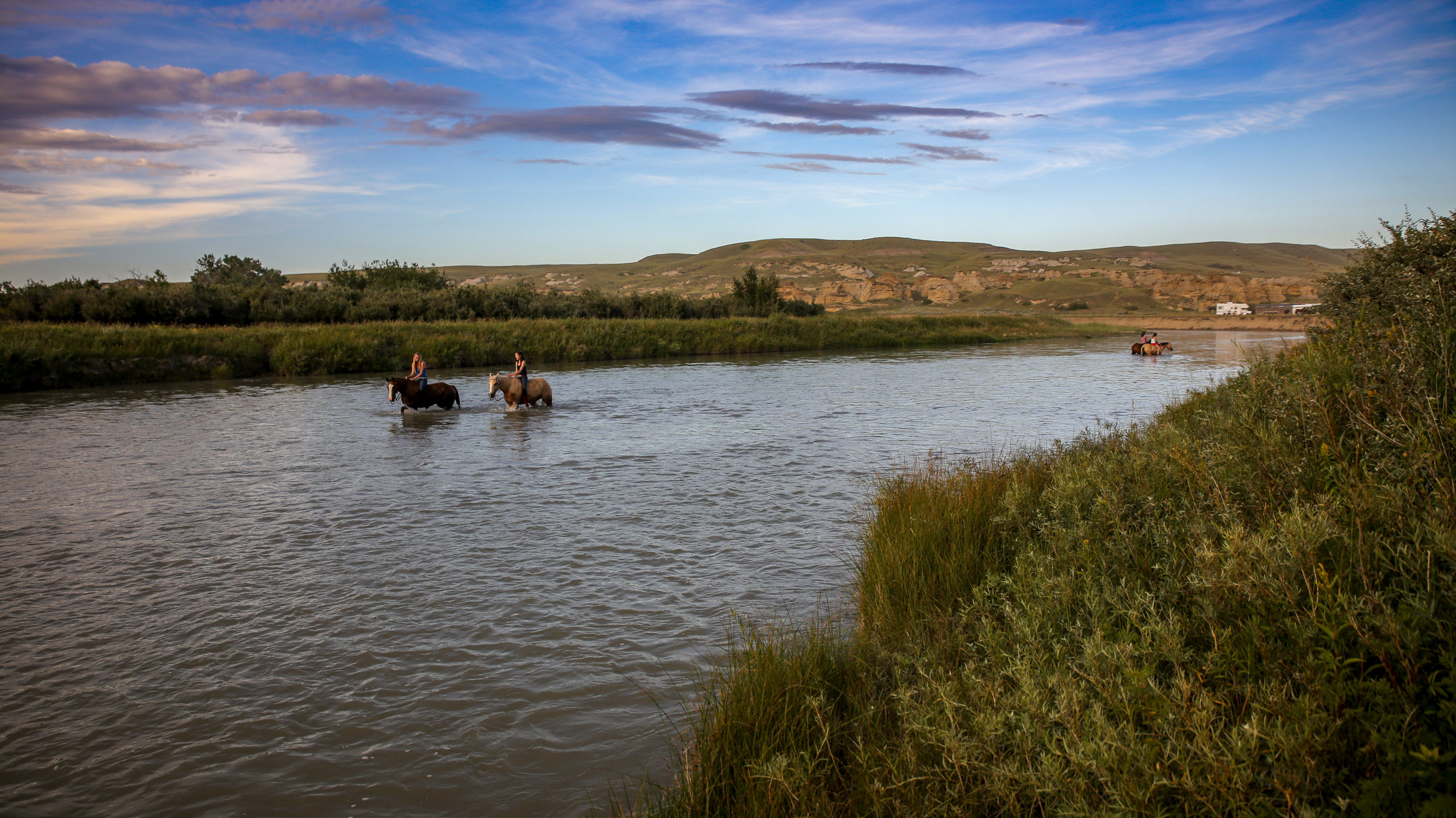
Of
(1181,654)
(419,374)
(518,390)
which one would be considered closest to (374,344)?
(419,374)

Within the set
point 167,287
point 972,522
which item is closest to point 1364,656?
point 972,522

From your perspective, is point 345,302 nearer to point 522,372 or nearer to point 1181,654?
point 522,372

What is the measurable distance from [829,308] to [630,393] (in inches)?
3220

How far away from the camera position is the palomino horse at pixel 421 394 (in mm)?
19922

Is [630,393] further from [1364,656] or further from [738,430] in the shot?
[1364,656]

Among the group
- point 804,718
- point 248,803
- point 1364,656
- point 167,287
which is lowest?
point 248,803

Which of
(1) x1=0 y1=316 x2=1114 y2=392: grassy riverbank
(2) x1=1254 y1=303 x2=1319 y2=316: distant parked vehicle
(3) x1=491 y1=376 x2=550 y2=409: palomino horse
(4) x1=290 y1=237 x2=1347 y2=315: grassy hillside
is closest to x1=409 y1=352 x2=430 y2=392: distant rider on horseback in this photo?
(3) x1=491 y1=376 x2=550 y2=409: palomino horse

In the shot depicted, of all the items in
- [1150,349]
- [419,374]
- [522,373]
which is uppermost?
[419,374]

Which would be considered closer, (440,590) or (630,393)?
(440,590)

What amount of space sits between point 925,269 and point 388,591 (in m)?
166

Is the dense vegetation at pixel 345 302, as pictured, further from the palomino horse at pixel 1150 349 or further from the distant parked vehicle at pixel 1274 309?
the distant parked vehicle at pixel 1274 309

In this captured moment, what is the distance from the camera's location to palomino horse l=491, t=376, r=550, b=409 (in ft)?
68.7

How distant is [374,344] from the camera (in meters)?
34.6

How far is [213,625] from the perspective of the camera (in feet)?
21.7
